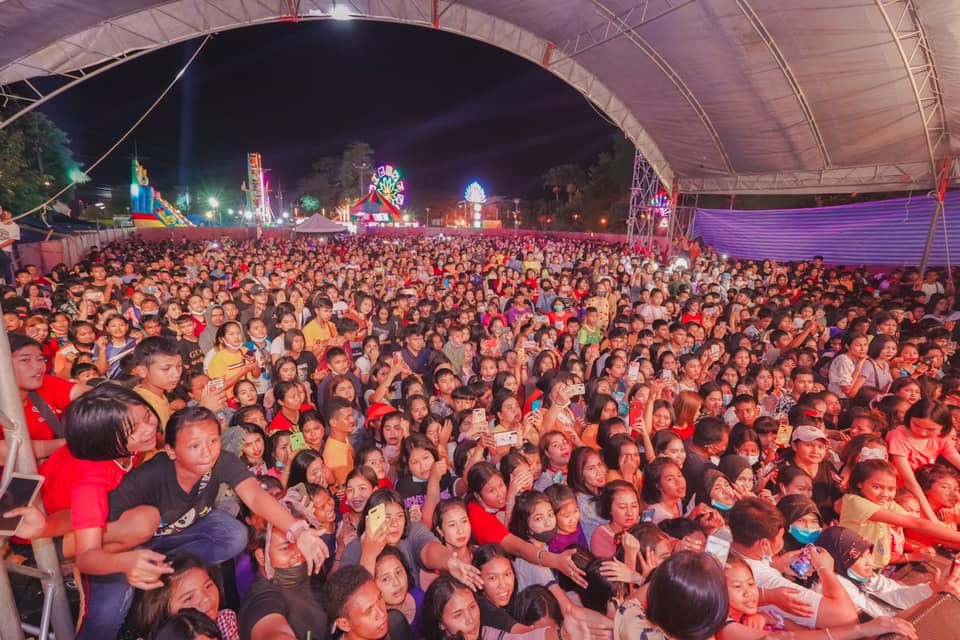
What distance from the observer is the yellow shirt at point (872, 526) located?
111 inches

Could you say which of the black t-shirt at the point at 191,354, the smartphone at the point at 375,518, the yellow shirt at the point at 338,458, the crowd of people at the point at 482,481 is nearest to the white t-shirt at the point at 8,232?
the crowd of people at the point at 482,481

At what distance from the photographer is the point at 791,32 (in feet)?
29.6

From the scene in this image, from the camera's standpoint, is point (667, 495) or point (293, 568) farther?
point (667, 495)

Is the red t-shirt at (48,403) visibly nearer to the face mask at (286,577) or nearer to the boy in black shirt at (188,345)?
the boy in black shirt at (188,345)

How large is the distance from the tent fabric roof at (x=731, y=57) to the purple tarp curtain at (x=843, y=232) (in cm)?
69

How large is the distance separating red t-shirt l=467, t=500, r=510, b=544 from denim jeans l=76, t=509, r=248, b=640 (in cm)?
132

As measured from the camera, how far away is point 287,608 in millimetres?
2270

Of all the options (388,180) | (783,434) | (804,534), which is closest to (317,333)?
(783,434)

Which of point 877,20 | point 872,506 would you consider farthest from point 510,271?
point 872,506

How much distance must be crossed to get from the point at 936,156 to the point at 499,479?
449 inches

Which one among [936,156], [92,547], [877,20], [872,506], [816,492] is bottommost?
[816,492]

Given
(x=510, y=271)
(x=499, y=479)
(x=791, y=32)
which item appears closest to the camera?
(x=499, y=479)

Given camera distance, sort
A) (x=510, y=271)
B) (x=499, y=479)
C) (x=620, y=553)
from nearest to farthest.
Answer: (x=620, y=553)
(x=499, y=479)
(x=510, y=271)

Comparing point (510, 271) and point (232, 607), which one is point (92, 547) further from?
point (510, 271)
